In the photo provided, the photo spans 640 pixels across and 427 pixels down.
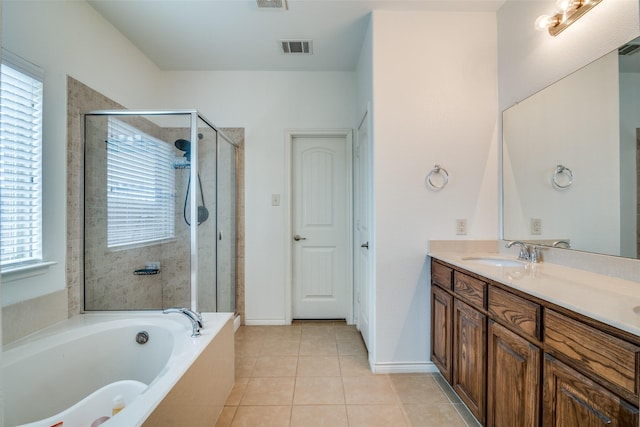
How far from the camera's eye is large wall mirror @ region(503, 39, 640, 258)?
55.4 inches

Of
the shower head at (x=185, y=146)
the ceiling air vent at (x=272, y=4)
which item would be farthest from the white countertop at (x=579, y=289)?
the ceiling air vent at (x=272, y=4)

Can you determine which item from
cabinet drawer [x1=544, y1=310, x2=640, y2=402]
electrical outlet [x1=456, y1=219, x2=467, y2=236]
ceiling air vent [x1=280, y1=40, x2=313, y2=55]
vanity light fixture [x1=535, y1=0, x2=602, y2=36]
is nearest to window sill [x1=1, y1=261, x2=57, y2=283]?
ceiling air vent [x1=280, y1=40, x2=313, y2=55]

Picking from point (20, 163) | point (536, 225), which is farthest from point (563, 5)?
point (20, 163)

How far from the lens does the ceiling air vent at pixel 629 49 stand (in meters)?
1.39

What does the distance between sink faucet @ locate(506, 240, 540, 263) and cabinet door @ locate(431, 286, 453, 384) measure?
0.52 m

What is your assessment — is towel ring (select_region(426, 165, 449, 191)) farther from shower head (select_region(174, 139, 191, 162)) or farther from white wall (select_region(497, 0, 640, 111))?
shower head (select_region(174, 139, 191, 162))

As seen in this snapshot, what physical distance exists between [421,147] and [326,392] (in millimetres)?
1771

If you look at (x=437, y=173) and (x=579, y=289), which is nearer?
(x=579, y=289)

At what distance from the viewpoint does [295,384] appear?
2.09 metres

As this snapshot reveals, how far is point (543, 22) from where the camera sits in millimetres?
1809

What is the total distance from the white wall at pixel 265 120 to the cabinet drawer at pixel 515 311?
6.47 feet

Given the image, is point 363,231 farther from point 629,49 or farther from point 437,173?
point 629,49

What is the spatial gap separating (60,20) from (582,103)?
303 centimetres

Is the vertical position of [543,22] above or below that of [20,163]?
above
